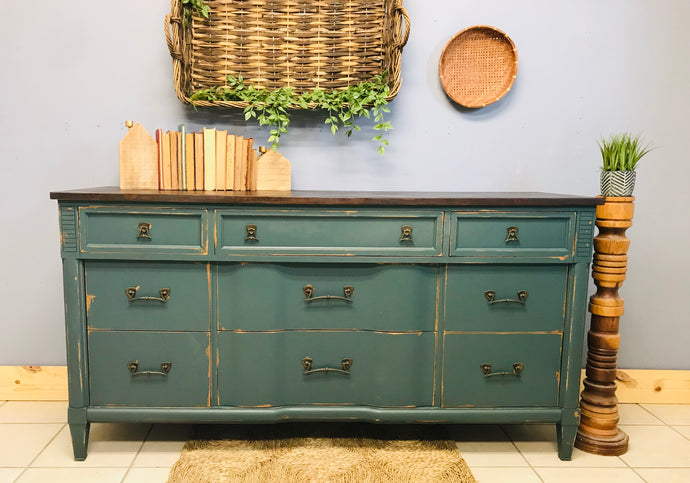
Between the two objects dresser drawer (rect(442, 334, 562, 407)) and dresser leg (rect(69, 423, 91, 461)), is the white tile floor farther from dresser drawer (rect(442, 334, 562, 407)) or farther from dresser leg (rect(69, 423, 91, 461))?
dresser drawer (rect(442, 334, 562, 407))

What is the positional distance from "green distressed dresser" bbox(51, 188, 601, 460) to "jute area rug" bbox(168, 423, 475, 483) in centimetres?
16

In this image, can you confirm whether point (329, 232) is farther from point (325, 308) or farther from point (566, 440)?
point (566, 440)

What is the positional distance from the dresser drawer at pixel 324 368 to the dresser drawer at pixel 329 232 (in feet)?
1.05

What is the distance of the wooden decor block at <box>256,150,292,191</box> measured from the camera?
7.69 feet

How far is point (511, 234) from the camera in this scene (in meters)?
2.01

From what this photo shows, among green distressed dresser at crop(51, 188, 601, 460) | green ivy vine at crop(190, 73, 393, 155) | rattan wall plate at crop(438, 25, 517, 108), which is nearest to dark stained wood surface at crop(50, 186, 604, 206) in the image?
green distressed dresser at crop(51, 188, 601, 460)

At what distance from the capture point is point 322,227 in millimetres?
1981

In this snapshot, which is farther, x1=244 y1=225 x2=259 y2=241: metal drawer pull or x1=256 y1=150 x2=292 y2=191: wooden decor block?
x1=256 y1=150 x2=292 y2=191: wooden decor block

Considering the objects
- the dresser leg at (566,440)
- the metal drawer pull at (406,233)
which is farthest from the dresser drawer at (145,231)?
the dresser leg at (566,440)

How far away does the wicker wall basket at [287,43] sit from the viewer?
238 centimetres

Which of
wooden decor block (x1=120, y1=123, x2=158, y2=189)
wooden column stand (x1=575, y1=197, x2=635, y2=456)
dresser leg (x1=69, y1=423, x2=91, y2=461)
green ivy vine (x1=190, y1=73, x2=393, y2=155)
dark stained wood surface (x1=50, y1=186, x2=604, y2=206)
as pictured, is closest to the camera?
dark stained wood surface (x1=50, y1=186, x2=604, y2=206)

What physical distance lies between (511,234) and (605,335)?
2.08ft

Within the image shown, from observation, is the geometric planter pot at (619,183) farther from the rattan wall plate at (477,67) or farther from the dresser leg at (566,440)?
the dresser leg at (566,440)

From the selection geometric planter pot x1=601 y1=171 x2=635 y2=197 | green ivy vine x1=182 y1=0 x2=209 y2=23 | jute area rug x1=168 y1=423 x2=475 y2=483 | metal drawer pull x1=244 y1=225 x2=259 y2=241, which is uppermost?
green ivy vine x1=182 y1=0 x2=209 y2=23
